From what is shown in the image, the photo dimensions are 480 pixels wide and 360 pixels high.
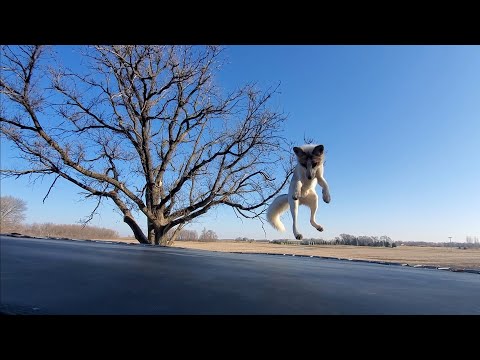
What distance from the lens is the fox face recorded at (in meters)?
2.04

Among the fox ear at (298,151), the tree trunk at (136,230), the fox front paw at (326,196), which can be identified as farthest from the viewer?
the tree trunk at (136,230)

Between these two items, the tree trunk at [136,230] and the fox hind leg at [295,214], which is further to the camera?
the tree trunk at [136,230]

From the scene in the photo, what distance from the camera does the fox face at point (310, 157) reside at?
2.04 meters

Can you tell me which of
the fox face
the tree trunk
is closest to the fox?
the fox face

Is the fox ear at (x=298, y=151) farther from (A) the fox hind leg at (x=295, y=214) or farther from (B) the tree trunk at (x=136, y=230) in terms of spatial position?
(B) the tree trunk at (x=136, y=230)

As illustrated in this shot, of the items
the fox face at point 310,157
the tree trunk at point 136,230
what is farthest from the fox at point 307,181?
the tree trunk at point 136,230

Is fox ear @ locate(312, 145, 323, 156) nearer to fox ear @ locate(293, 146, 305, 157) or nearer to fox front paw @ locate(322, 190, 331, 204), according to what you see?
fox ear @ locate(293, 146, 305, 157)

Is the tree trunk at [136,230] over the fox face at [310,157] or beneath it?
beneath

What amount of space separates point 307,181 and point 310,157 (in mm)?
213

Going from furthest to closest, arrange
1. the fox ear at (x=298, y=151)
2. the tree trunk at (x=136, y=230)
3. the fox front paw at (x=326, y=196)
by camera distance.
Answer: the tree trunk at (x=136, y=230)
the fox front paw at (x=326, y=196)
the fox ear at (x=298, y=151)
